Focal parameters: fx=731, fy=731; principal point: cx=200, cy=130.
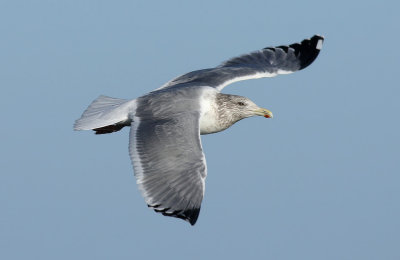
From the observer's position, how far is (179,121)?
6.72 m

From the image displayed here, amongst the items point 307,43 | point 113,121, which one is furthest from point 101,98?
point 307,43

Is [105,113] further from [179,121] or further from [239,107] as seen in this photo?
[239,107]

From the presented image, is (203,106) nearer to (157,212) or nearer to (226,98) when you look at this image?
(226,98)

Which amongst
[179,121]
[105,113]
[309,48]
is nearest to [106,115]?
[105,113]

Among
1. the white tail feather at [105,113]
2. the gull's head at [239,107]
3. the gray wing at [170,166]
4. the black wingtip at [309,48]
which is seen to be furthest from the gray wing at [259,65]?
the gray wing at [170,166]

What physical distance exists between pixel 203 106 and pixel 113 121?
0.90 meters

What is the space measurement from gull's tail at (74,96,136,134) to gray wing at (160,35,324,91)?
651 millimetres

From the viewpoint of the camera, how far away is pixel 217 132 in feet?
24.9

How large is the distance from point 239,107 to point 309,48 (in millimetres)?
2021

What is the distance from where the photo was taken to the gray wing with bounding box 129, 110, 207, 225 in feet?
20.1

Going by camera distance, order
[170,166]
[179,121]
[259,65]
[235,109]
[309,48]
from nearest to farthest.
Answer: [170,166] → [179,121] → [235,109] → [259,65] → [309,48]

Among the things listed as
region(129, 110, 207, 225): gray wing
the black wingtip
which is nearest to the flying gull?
region(129, 110, 207, 225): gray wing

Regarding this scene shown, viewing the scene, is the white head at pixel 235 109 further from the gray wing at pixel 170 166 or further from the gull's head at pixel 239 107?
the gray wing at pixel 170 166

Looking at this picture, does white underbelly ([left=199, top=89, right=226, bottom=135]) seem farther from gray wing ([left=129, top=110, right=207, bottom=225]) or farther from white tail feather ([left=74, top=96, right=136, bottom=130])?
white tail feather ([left=74, top=96, right=136, bottom=130])
